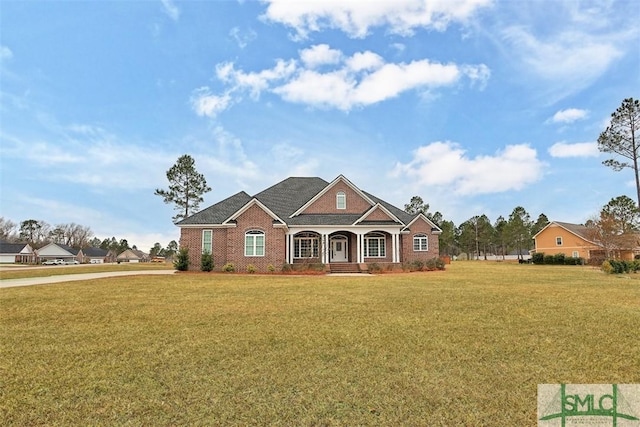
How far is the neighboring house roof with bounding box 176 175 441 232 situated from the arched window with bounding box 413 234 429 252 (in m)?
1.77

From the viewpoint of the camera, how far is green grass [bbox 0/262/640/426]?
12.4 feet

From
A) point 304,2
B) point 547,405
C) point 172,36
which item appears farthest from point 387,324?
point 172,36

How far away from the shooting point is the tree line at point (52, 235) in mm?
89344

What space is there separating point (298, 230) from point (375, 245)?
6.79 meters

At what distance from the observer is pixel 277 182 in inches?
1298

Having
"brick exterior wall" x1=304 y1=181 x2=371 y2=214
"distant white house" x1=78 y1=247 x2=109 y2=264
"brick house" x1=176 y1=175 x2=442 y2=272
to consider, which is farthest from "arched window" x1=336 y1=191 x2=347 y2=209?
"distant white house" x1=78 y1=247 x2=109 y2=264

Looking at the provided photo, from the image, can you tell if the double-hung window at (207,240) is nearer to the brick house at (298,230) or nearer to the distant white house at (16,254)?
the brick house at (298,230)

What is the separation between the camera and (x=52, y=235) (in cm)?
9575

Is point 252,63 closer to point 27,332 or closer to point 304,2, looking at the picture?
point 304,2

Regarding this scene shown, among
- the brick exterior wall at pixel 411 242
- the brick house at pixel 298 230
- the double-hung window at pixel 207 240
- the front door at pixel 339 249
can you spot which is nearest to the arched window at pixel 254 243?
the brick house at pixel 298 230

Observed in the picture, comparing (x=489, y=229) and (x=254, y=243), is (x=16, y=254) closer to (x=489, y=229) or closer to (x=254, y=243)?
(x=254, y=243)

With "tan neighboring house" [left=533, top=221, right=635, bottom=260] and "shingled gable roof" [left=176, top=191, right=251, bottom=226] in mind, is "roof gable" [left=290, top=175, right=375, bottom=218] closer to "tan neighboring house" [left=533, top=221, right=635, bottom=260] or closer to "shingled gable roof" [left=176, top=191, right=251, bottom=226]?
"shingled gable roof" [left=176, top=191, right=251, bottom=226]

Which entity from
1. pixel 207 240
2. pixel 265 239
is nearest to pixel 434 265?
pixel 265 239

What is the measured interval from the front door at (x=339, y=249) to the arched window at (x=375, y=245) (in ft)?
5.68
